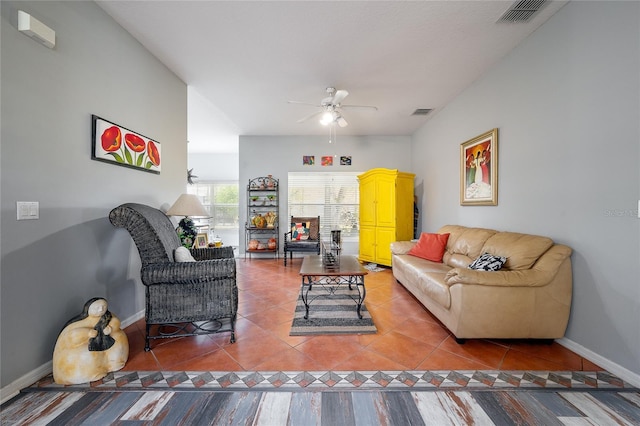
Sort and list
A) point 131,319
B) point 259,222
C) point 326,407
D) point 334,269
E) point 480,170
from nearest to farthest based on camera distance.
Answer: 1. point 326,407
2. point 131,319
3. point 334,269
4. point 480,170
5. point 259,222

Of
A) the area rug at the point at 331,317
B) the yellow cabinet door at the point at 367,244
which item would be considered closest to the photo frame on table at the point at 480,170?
the yellow cabinet door at the point at 367,244

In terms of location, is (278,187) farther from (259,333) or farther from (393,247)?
(259,333)

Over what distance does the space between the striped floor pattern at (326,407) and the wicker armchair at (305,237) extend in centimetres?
349

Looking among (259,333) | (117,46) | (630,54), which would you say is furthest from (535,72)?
(117,46)

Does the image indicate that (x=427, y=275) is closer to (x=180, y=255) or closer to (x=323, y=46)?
(x=180, y=255)

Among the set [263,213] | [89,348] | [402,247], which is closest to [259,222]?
[263,213]

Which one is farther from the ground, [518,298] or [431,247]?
[431,247]

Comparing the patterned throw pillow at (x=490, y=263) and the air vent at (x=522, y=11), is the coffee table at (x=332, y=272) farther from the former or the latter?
the air vent at (x=522, y=11)

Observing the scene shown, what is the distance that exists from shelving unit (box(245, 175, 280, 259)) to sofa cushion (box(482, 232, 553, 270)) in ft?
13.6

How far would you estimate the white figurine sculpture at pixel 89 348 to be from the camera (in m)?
1.64

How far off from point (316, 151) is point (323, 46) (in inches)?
126

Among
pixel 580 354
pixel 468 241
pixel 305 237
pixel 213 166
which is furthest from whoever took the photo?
pixel 213 166

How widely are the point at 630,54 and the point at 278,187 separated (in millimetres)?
5103

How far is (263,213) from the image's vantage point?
5812 millimetres
